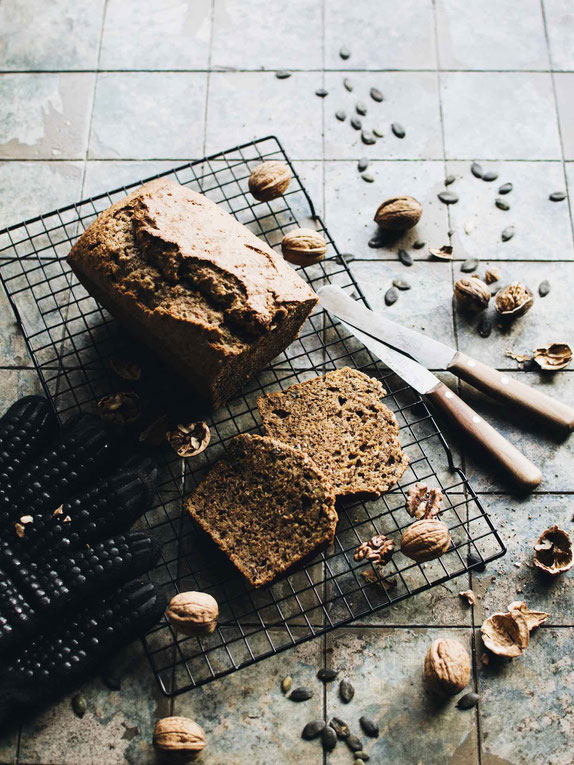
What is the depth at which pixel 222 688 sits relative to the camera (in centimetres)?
246

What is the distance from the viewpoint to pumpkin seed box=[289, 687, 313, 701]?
2449 millimetres

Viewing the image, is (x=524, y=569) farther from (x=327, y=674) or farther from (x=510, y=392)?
(x=327, y=674)

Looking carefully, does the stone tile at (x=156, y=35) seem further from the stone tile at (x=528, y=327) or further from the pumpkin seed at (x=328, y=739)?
the pumpkin seed at (x=328, y=739)

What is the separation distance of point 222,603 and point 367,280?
1.26m

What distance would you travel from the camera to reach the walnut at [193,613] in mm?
2324

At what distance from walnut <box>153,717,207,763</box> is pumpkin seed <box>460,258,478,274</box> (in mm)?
1817

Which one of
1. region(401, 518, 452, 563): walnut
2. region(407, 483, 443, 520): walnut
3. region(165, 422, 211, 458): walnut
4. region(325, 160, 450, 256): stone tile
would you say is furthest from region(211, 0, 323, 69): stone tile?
region(401, 518, 452, 563): walnut

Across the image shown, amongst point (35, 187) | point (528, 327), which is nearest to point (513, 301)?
point (528, 327)

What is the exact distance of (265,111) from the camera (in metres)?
3.07

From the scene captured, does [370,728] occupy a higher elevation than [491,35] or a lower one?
lower

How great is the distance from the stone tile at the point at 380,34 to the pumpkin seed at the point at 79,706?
2511 mm

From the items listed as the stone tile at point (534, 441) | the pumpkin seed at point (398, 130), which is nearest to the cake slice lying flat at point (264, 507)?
the stone tile at point (534, 441)

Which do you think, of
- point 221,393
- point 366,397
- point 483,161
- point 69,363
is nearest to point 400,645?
point 366,397

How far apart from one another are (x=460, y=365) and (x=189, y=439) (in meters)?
0.96
